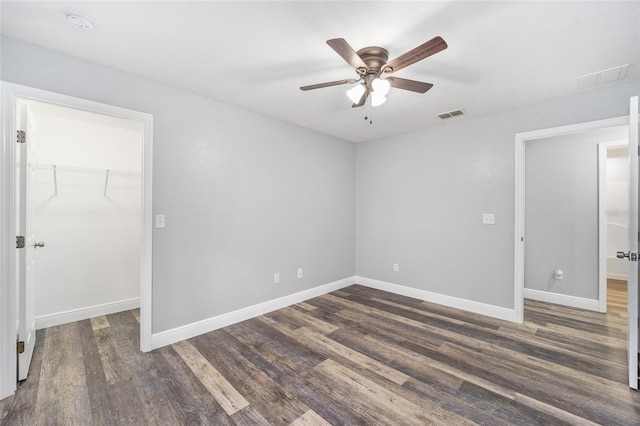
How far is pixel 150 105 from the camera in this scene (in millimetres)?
2516

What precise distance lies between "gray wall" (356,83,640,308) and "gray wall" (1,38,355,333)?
876 millimetres

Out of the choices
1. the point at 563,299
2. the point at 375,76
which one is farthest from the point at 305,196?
the point at 563,299

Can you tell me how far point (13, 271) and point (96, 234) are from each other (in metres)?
1.61

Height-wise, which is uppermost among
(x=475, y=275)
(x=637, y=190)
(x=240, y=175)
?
(x=240, y=175)

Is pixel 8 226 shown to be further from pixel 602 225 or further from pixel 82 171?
pixel 602 225

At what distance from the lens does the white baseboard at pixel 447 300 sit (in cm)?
324

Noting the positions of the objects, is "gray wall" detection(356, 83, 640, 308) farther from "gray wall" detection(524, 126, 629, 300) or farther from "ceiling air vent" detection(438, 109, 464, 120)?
"gray wall" detection(524, 126, 629, 300)

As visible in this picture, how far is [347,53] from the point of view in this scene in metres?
1.70

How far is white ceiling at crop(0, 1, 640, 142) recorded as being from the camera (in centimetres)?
163

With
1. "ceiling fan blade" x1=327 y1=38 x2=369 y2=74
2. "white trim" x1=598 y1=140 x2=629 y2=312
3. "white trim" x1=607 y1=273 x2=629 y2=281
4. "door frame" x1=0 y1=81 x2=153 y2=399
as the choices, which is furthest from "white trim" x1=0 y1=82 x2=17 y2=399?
"white trim" x1=607 y1=273 x2=629 y2=281

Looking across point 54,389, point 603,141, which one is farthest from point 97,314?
point 603,141

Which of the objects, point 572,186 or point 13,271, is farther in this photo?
point 572,186

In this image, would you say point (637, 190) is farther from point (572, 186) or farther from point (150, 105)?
point (150, 105)

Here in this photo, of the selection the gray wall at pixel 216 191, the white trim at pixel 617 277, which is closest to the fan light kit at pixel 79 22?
the gray wall at pixel 216 191
